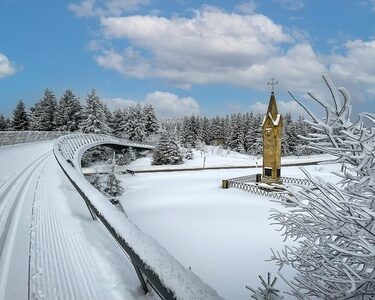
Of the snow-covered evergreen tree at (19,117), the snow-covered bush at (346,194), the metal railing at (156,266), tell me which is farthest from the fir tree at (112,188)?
the snow-covered evergreen tree at (19,117)

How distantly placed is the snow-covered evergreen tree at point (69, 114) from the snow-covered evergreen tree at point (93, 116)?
498 cm

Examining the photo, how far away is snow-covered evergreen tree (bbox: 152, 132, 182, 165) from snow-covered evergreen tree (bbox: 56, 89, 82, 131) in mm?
19620

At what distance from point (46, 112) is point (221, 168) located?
40810 mm

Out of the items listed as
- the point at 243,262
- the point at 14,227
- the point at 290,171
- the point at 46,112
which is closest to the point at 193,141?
the point at 46,112

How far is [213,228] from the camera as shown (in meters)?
17.4

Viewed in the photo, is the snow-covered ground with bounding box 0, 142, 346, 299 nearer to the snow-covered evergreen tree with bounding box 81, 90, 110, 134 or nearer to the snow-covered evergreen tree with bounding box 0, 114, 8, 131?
the snow-covered evergreen tree with bounding box 81, 90, 110, 134

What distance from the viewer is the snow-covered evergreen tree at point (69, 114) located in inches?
2504

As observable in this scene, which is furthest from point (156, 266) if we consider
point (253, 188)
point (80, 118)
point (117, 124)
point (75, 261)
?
point (117, 124)

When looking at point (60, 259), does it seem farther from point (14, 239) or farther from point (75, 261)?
point (14, 239)

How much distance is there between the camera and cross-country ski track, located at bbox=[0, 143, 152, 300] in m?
3.00

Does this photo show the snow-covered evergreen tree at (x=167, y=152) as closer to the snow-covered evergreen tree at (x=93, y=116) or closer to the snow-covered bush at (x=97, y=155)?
the snow-covered bush at (x=97, y=155)

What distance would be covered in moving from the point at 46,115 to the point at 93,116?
1396 centimetres

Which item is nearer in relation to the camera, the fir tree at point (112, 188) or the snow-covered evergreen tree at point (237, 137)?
the fir tree at point (112, 188)

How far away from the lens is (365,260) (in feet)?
10.7
